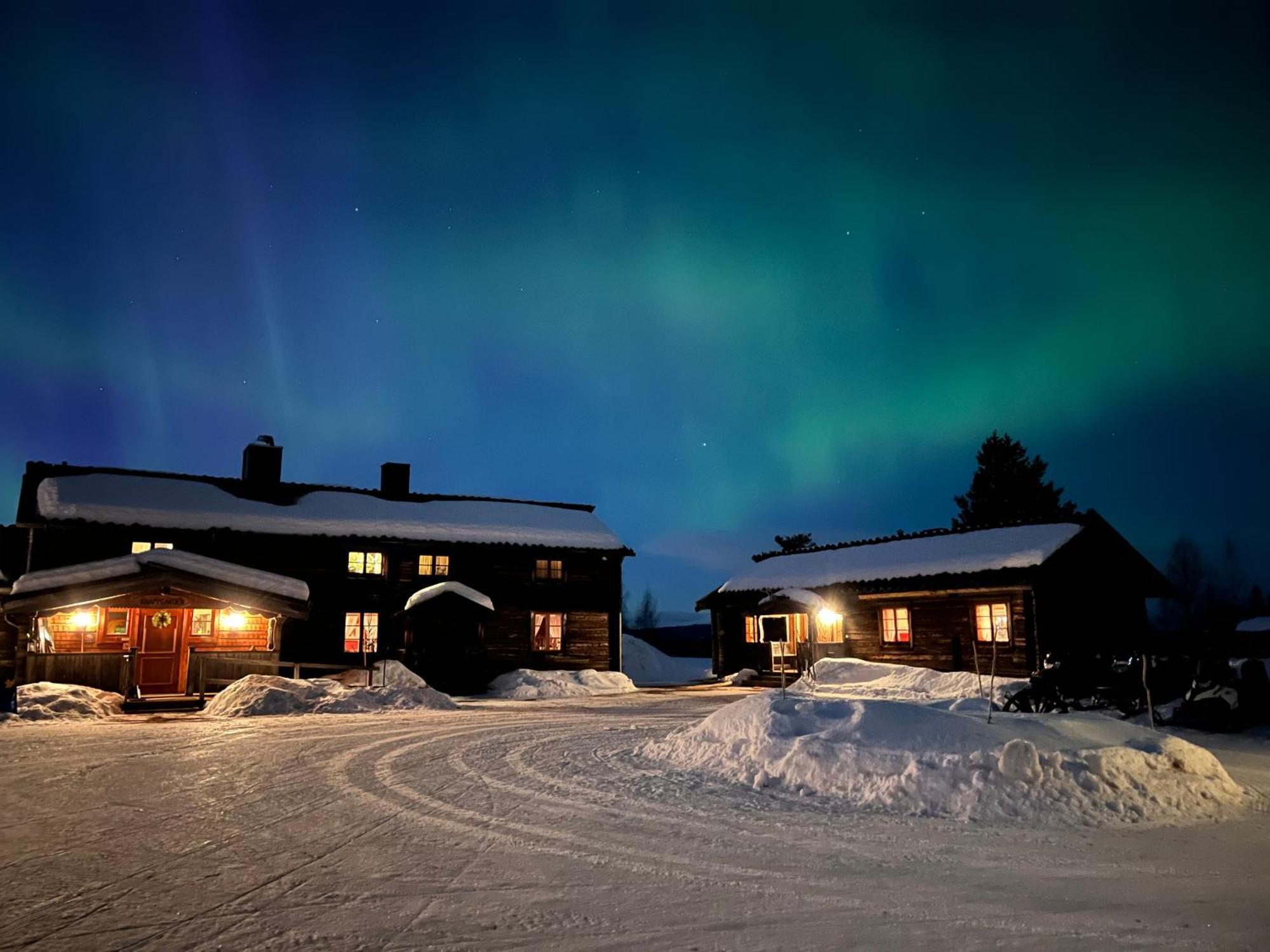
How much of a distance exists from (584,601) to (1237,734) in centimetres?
2327

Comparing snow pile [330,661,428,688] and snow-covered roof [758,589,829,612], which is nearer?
snow pile [330,661,428,688]

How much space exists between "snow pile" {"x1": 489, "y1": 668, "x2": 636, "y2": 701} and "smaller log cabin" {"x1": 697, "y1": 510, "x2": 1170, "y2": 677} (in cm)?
645

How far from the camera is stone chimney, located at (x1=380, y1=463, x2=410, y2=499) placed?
3634cm

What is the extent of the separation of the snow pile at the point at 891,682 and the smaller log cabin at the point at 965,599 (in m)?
1.19

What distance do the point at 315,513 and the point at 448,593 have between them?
7150 mm

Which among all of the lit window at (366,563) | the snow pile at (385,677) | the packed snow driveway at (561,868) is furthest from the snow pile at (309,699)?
the lit window at (366,563)

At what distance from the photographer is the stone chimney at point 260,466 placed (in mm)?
33312

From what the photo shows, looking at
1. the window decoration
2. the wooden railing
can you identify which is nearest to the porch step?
the wooden railing

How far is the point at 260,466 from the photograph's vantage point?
33.5 metres

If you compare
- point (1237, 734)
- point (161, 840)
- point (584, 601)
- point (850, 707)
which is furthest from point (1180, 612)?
point (161, 840)

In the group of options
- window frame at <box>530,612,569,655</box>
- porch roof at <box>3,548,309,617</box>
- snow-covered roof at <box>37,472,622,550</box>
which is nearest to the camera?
porch roof at <box>3,548,309,617</box>

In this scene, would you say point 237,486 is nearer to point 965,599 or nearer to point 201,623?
point 201,623

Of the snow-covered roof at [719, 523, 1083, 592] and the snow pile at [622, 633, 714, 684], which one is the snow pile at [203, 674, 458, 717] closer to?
the snow-covered roof at [719, 523, 1083, 592]

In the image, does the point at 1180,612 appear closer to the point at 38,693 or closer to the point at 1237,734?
the point at 1237,734
